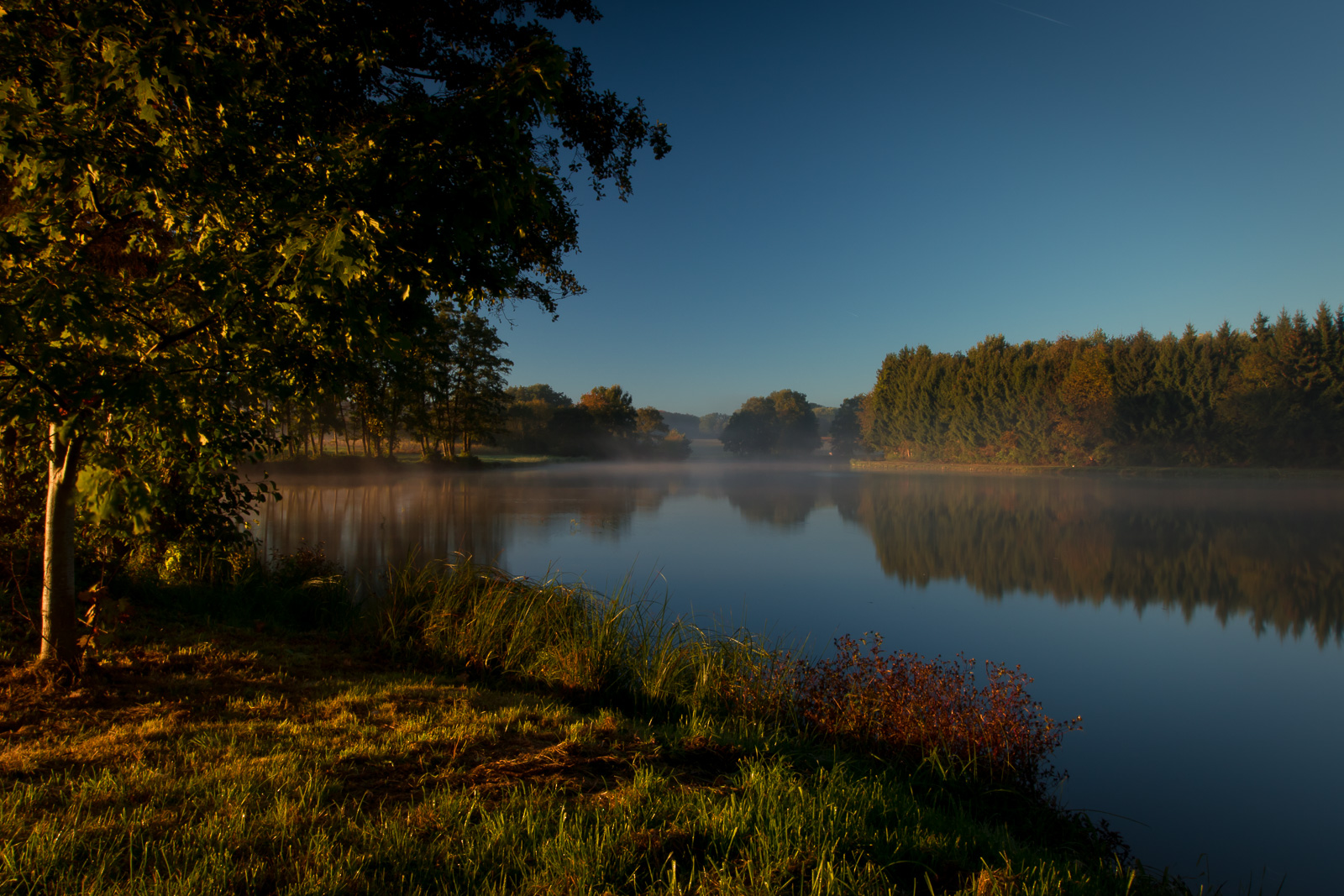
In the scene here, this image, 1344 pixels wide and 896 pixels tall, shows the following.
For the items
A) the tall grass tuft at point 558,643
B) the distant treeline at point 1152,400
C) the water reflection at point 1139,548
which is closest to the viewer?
the tall grass tuft at point 558,643

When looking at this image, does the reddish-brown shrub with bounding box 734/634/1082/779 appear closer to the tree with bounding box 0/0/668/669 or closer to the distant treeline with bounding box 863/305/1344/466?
the tree with bounding box 0/0/668/669

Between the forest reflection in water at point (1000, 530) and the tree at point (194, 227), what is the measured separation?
697 cm

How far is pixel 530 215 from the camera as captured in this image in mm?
4672

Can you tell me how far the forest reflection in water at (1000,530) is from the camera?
1259 centimetres

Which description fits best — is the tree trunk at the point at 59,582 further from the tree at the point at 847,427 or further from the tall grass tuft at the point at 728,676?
the tree at the point at 847,427

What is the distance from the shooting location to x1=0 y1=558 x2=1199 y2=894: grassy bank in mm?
2369

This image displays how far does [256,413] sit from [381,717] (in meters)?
2.50

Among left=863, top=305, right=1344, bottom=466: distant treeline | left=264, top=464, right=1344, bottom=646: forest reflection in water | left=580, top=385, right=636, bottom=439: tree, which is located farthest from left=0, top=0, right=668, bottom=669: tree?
left=580, top=385, right=636, bottom=439: tree

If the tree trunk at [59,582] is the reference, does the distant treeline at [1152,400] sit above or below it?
above

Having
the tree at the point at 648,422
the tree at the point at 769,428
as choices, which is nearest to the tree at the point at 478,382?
the tree at the point at 648,422

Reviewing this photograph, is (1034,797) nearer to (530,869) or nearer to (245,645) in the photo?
(530,869)

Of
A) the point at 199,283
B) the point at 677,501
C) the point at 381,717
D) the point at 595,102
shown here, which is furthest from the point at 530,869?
the point at 677,501

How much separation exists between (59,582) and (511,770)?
3.33m

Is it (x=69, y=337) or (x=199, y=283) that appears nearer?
(x=69, y=337)
